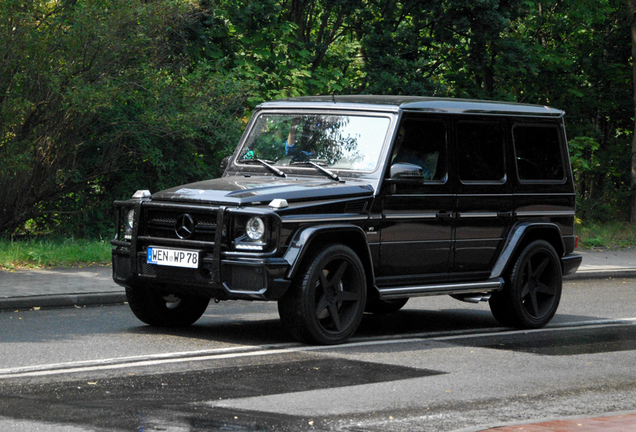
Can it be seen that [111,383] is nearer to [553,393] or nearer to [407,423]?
[407,423]

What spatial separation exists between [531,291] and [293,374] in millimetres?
4033

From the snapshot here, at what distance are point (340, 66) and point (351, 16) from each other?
7.90 feet

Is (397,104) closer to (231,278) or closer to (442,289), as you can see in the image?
(442,289)

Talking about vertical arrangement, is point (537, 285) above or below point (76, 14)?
below

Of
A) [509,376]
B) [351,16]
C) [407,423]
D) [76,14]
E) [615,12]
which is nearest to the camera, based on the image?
[407,423]

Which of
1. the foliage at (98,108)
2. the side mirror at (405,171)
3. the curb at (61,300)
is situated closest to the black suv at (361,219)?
the side mirror at (405,171)

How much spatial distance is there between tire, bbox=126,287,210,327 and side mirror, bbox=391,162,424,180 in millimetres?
2224

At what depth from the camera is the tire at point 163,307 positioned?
9430 mm

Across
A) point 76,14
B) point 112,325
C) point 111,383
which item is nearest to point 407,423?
point 111,383

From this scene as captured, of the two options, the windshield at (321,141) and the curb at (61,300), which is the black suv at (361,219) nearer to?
the windshield at (321,141)

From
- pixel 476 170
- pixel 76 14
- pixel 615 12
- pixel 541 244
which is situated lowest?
pixel 541 244

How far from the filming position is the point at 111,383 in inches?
276

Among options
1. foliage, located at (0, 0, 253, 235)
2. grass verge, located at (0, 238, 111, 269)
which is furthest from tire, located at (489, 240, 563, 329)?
foliage, located at (0, 0, 253, 235)

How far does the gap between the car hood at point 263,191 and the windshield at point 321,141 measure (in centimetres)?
32
